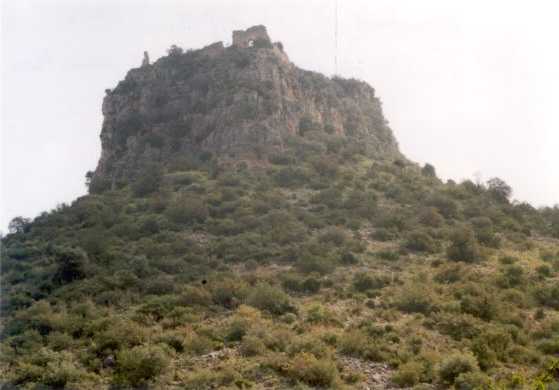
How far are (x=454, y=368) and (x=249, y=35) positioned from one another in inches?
1835

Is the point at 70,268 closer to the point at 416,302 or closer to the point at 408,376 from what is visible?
the point at 416,302

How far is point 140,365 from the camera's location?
2062cm

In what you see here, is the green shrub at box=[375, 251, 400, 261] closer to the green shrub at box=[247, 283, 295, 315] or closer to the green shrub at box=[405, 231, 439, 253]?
the green shrub at box=[405, 231, 439, 253]

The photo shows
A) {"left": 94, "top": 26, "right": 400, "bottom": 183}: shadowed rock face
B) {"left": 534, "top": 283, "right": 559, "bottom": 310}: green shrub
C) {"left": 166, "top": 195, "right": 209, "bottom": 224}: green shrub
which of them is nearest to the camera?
{"left": 534, "top": 283, "right": 559, "bottom": 310}: green shrub

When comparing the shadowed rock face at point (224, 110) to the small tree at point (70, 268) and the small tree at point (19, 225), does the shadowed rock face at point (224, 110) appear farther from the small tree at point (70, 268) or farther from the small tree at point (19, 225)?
the small tree at point (70, 268)

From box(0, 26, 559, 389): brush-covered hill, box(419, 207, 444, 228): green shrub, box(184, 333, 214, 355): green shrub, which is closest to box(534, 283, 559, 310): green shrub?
box(0, 26, 559, 389): brush-covered hill

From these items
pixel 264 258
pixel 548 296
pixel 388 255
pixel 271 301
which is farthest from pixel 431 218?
pixel 271 301

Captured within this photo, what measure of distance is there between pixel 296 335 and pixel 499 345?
6606 mm

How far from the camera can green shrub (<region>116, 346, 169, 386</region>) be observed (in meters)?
20.4

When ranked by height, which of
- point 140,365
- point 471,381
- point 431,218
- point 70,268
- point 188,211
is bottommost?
point 471,381

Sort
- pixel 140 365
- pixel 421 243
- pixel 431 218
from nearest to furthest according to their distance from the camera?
1. pixel 140 365
2. pixel 421 243
3. pixel 431 218

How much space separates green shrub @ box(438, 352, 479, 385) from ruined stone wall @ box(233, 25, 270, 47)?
45.0 metres

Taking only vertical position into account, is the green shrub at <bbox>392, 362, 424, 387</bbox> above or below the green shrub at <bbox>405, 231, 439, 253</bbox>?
below

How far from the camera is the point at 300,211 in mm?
40531
